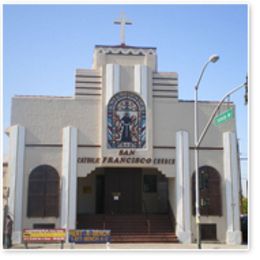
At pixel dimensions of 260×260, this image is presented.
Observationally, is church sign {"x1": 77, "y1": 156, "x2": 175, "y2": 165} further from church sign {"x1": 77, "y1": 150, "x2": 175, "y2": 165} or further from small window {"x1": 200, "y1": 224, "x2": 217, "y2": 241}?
small window {"x1": 200, "y1": 224, "x2": 217, "y2": 241}

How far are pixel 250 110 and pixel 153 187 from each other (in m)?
12.1

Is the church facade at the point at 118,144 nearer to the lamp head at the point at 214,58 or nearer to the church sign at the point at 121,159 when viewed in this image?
the church sign at the point at 121,159

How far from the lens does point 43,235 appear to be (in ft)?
69.8

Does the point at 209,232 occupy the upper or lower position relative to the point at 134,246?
upper

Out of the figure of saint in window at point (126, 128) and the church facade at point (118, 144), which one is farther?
the figure of saint in window at point (126, 128)

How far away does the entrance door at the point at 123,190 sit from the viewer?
2717 centimetres

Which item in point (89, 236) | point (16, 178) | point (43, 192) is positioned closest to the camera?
point (89, 236)

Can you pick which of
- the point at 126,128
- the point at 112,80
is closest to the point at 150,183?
the point at 126,128

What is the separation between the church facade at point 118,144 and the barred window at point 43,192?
0.16ft

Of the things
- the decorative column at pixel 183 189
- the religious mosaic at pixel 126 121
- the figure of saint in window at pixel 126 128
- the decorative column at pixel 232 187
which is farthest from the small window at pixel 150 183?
the decorative column at pixel 232 187

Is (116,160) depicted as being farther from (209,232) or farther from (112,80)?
(209,232)

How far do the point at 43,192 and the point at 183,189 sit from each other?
719 cm

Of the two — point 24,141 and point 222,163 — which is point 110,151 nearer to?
point 24,141

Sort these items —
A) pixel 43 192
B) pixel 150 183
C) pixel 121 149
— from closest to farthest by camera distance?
pixel 43 192 < pixel 121 149 < pixel 150 183
